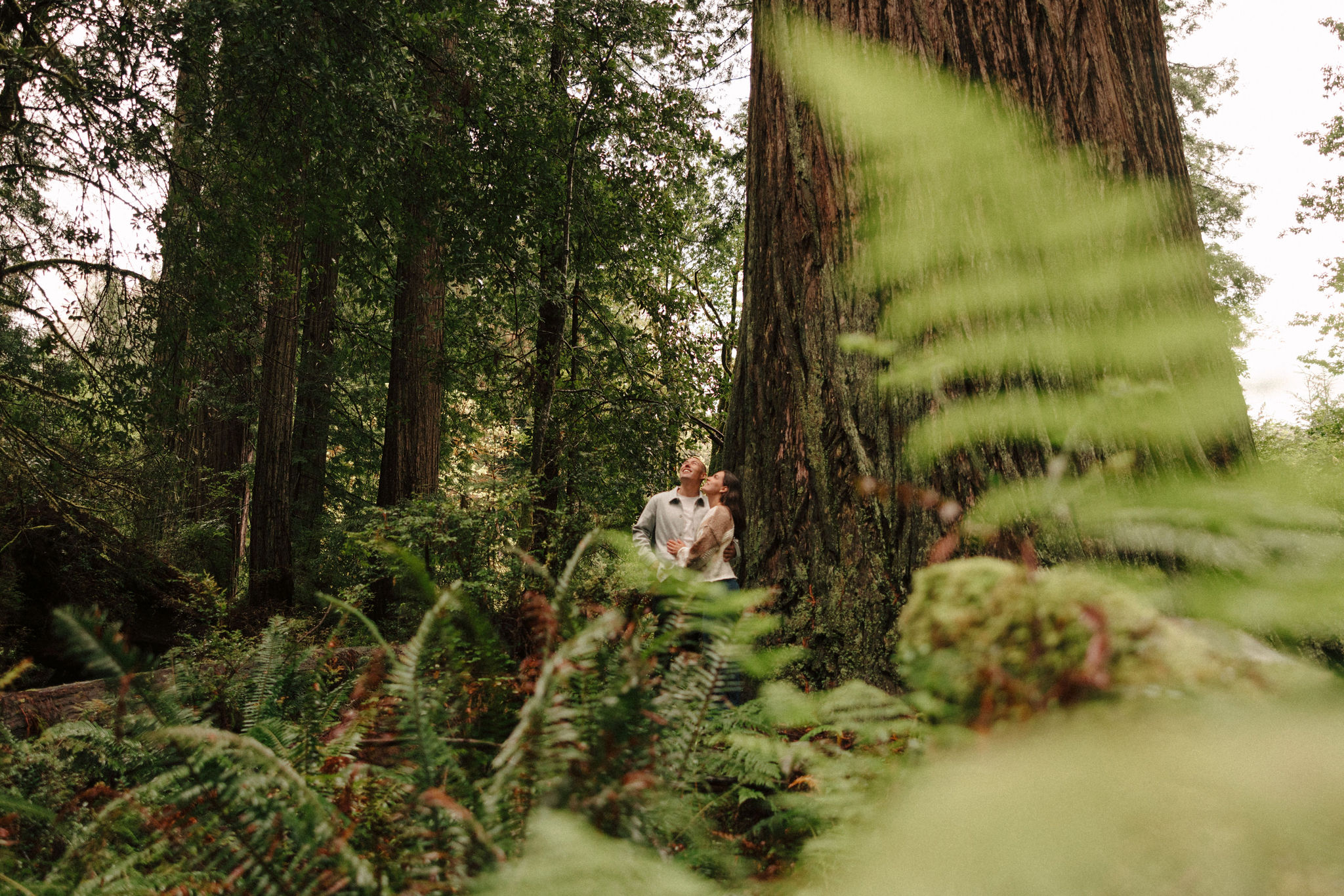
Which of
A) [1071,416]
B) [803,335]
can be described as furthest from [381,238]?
[1071,416]

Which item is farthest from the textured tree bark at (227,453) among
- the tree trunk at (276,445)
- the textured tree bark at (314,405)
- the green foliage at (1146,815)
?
the green foliage at (1146,815)

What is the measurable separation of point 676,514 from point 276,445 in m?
7.93

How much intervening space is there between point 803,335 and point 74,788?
7.00 feet

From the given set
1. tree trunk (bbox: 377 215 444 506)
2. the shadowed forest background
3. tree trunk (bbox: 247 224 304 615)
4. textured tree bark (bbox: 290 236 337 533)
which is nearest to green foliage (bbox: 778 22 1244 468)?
Result: the shadowed forest background

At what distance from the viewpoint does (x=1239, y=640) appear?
2.32ft

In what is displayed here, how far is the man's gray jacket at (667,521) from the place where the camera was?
4.57 meters

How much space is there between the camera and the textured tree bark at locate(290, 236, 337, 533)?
39.4ft

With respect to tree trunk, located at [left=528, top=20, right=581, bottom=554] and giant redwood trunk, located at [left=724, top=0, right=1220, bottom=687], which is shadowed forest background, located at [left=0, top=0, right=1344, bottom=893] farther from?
tree trunk, located at [left=528, top=20, right=581, bottom=554]

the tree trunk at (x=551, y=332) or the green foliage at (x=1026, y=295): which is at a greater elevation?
the tree trunk at (x=551, y=332)

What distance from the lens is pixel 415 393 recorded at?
31.0 ft

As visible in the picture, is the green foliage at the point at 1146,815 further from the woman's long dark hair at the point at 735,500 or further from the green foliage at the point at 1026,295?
the woman's long dark hair at the point at 735,500

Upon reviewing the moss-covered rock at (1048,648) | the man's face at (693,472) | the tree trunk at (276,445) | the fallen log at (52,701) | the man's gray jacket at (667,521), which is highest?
the tree trunk at (276,445)

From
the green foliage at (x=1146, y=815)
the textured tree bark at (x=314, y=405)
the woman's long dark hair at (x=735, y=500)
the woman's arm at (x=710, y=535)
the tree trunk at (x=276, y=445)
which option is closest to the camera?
the green foliage at (x=1146, y=815)

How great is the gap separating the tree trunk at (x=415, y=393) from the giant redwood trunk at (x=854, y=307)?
7.75m
